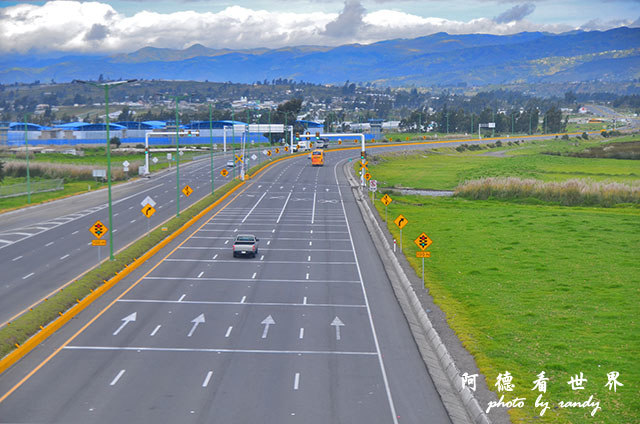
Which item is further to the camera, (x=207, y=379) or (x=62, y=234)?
(x=62, y=234)

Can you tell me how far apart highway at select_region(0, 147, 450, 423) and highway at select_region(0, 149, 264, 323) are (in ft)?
13.4

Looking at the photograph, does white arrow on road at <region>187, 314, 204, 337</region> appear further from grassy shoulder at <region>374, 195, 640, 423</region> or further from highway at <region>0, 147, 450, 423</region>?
grassy shoulder at <region>374, 195, 640, 423</region>

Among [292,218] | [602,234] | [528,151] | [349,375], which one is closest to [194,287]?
[349,375]

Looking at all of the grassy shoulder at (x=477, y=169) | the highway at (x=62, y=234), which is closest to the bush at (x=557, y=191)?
the grassy shoulder at (x=477, y=169)

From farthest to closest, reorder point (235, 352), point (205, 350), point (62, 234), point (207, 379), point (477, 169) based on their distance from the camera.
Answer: point (477, 169) → point (62, 234) → point (205, 350) → point (235, 352) → point (207, 379)

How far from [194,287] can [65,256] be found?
1294 centimetres

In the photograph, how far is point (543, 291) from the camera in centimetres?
3606

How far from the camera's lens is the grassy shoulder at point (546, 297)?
2259 cm

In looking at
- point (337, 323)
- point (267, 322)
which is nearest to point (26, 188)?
point (267, 322)

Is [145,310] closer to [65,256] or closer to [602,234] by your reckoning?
[65,256]

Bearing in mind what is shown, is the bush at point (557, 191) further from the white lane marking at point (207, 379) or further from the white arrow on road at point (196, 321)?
the white lane marking at point (207, 379)

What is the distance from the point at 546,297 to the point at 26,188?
6737 centimetres

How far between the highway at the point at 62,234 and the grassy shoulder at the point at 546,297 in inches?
809

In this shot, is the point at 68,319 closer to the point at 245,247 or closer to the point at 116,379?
the point at 116,379
